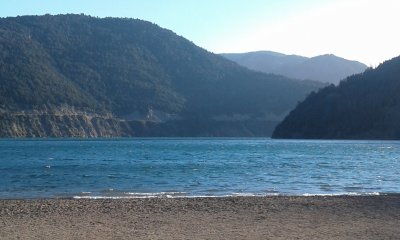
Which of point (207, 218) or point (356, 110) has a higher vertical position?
point (356, 110)

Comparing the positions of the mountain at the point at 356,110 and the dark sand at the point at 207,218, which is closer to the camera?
the dark sand at the point at 207,218

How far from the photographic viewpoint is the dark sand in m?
19.7

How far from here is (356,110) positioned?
158 m

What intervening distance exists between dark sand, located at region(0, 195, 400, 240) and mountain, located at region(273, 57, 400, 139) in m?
124

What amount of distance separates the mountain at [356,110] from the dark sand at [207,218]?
4878 inches

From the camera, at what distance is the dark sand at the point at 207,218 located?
19656 mm

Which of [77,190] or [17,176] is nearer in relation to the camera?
[77,190]

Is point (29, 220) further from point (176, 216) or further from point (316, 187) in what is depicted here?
point (316, 187)

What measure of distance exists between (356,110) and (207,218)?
140 metres

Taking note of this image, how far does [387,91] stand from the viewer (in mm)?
157625

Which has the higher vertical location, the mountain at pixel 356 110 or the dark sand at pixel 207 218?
the mountain at pixel 356 110

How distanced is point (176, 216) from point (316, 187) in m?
16.6

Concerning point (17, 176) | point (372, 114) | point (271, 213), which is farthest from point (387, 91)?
point (271, 213)

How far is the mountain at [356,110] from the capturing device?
15212 centimetres
